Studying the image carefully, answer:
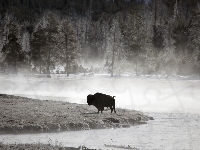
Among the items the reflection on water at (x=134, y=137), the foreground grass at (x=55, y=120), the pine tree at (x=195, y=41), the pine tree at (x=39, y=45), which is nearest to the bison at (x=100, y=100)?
the foreground grass at (x=55, y=120)

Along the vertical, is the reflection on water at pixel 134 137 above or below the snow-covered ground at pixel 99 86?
above

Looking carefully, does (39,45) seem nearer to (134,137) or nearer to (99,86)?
(99,86)

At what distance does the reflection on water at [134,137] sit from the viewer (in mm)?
11586

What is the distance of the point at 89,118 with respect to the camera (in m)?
15.9

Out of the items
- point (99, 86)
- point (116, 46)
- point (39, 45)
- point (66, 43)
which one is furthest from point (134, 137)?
point (39, 45)

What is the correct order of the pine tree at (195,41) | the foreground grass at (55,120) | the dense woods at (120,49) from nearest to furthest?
1. the foreground grass at (55,120)
2. the pine tree at (195,41)
3. the dense woods at (120,49)

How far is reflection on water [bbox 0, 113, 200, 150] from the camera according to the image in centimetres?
1159

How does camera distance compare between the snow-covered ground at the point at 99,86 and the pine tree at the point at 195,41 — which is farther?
the pine tree at the point at 195,41

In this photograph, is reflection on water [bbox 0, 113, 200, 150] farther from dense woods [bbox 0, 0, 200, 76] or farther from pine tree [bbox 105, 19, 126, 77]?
pine tree [bbox 105, 19, 126, 77]

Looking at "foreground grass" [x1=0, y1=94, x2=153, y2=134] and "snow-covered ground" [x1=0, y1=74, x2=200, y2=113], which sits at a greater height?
"foreground grass" [x1=0, y1=94, x2=153, y2=134]

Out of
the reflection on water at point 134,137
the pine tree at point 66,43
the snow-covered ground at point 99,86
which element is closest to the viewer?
the reflection on water at point 134,137

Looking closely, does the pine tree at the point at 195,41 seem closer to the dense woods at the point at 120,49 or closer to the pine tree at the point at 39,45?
the dense woods at the point at 120,49

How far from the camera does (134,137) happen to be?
42.5ft

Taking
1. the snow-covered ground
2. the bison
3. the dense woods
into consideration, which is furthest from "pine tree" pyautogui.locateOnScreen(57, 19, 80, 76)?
the bison
